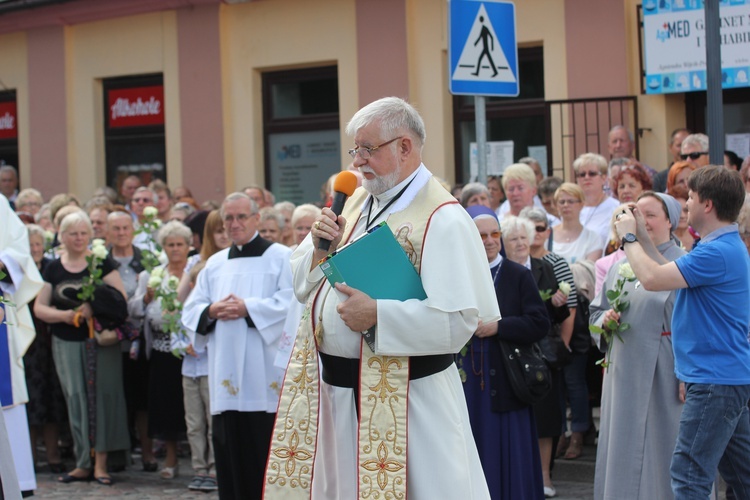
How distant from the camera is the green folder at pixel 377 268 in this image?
4.71 m

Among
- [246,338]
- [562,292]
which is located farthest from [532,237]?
[246,338]

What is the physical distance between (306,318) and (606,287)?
2580 mm

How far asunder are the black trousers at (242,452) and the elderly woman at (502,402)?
5.34ft

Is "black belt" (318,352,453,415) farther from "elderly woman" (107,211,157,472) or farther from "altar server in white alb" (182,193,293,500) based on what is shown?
"elderly woman" (107,211,157,472)

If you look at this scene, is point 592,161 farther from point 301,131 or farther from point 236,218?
point 301,131

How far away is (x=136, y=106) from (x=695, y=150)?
9186 millimetres

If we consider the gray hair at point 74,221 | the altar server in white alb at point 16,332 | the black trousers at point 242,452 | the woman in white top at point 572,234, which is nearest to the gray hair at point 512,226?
the woman in white top at point 572,234

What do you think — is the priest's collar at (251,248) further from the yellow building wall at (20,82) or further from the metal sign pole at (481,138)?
the yellow building wall at (20,82)

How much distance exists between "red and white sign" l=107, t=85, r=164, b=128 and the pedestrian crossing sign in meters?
8.43

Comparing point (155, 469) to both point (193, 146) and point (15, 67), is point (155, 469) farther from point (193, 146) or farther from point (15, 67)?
point (15, 67)

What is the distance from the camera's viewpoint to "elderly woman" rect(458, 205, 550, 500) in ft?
22.5

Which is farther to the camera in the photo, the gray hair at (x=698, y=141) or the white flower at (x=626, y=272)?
the gray hair at (x=698, y=141)

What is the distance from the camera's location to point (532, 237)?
8.14 metres

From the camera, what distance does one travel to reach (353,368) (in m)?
5.00
